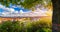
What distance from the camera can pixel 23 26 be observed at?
7.77 m

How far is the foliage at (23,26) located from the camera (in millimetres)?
7626

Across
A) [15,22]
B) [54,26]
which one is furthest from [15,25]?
[54,26]

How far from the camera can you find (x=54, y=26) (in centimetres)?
472

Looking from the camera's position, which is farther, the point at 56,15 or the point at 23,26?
the point at 23,26

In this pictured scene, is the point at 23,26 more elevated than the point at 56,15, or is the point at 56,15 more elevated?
the point at 56,15

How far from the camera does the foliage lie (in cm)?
763

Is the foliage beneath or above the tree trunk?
beneath

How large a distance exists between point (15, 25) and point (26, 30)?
48 centimetres

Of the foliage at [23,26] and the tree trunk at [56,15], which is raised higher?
the tree trunk at [56,15]

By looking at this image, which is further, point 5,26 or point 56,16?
point 5,26

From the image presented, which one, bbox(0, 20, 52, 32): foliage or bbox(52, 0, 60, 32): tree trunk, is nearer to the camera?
bbox(52, 0, 60, 32): tree trunk

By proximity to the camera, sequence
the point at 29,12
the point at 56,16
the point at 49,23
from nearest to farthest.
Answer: the point at 56,16 < the point at 29,12 < the point at 49,23

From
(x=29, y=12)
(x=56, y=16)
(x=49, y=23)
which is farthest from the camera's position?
(x=49, y=23)

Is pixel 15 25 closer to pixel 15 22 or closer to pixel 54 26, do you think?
pixel 15 22
